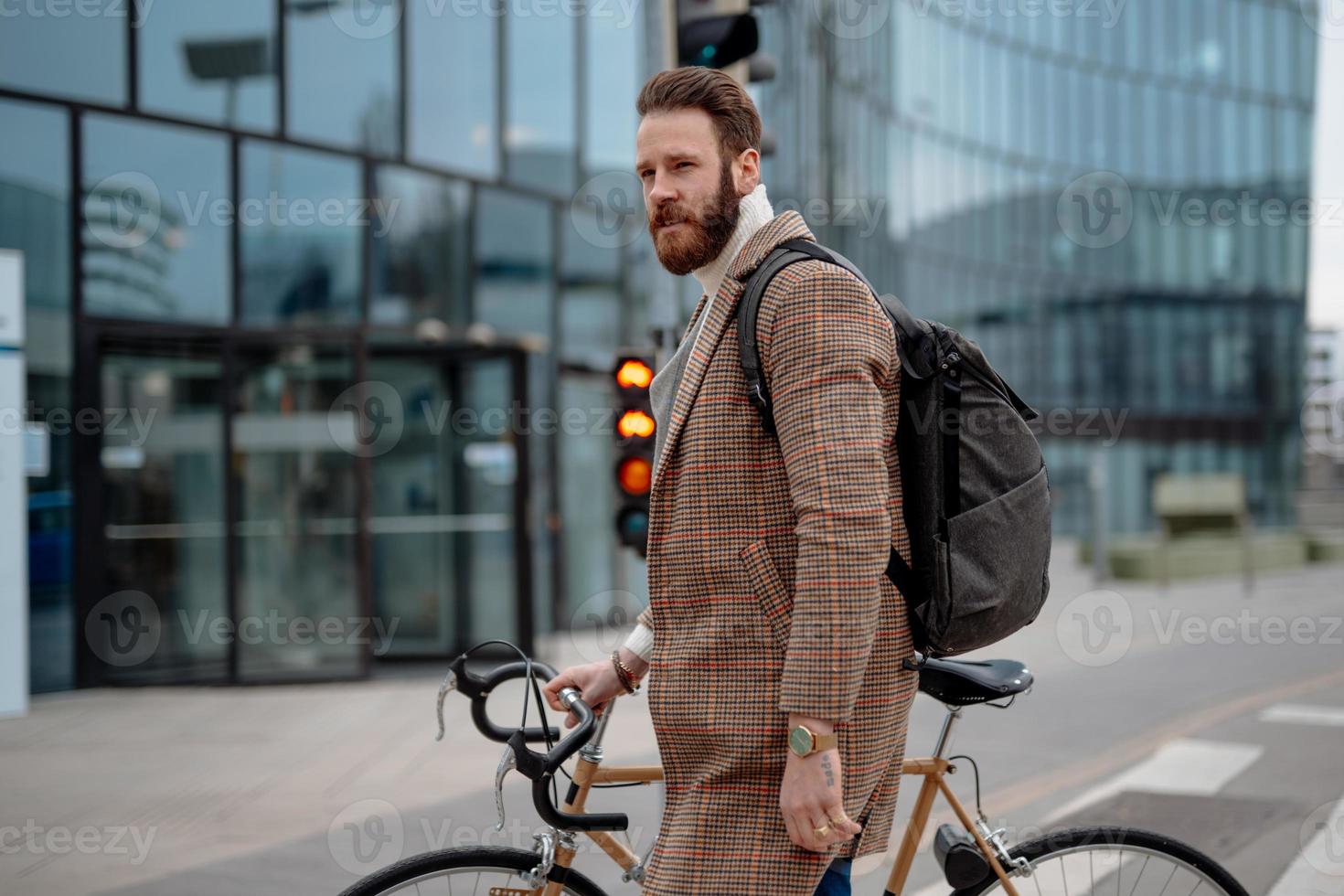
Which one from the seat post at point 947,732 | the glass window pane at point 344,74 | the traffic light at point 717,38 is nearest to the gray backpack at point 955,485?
the seat post at point 947,732

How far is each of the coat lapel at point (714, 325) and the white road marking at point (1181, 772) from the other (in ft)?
14.4

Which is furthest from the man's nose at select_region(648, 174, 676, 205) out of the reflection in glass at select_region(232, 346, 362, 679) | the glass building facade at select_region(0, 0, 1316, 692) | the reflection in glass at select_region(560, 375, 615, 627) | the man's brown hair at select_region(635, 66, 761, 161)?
the reflection in glass at select_region(560, 375, 615, 627)

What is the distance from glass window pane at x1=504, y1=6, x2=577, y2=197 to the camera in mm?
12086

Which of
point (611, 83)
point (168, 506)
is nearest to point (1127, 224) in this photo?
point (611, 83)

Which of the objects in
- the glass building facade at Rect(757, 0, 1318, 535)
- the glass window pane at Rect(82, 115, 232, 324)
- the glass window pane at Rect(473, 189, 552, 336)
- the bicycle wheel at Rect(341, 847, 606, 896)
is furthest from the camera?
the glass building facade at Rect(757, 0, 1318, 535)

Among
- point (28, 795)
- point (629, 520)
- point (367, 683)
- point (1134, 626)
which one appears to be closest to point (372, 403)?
point (367, 683)

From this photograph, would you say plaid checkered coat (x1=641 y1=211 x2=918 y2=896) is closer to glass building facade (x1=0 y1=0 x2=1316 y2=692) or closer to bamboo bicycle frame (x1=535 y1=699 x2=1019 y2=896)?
bamboo bicycle frame (x1=535 y1=699 x2=1019 y2=896)

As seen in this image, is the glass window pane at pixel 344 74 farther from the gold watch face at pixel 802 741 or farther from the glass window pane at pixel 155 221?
the gold watch face at pixel 802 741

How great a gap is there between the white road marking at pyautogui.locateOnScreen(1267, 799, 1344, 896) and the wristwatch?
3.57 m

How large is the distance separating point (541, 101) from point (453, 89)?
1158 mm

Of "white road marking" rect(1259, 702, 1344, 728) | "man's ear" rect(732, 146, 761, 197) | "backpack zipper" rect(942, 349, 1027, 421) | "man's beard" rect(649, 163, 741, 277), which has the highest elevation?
"man's ear" rect(732, 146, 761, 197)

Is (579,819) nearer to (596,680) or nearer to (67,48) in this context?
(596,680)

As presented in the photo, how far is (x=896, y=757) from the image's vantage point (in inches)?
83.0

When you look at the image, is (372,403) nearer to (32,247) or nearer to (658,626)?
(32,247)
